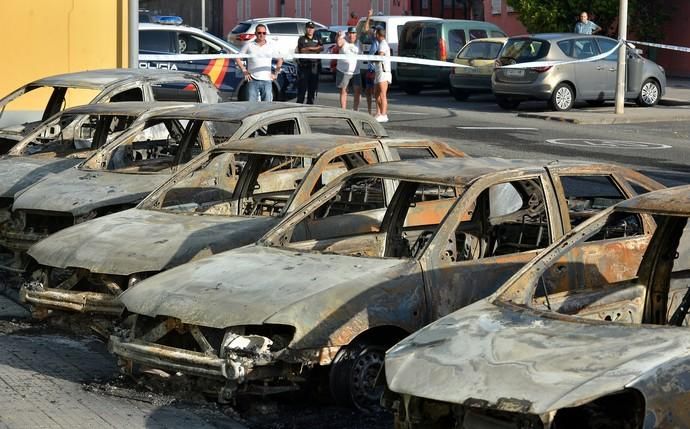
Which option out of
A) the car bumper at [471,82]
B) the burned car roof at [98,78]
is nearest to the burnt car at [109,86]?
the burned car roof at [98,78]

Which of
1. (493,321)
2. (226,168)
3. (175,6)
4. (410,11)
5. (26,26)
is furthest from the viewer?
(175,6)

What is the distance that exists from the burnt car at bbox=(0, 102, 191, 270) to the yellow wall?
6.84 m

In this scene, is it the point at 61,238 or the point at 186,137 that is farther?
the point at 186,137

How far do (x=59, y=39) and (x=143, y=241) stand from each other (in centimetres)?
1267

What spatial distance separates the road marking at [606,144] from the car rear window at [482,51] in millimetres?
9267

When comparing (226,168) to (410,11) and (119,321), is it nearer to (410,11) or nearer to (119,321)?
(119,321)

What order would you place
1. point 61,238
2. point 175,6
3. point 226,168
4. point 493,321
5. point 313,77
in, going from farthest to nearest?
1. point 175,6
2. point 313,77
3. point 226,168
4. point 61,238
5. point 493,321

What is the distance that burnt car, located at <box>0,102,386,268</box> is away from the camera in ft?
34.0

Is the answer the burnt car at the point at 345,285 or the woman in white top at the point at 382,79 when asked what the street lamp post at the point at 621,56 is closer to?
the woman in white top at the point at 382,79

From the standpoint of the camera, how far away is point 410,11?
157ft

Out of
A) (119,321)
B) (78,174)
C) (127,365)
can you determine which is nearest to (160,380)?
(127,365)

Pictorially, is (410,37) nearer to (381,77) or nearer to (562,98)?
(562,98)

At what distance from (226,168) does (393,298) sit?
3.20 m

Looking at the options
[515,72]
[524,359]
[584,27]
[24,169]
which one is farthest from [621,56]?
[524,359]
